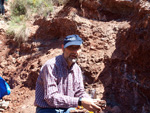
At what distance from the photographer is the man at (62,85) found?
183cm

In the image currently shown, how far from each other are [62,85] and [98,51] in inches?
115

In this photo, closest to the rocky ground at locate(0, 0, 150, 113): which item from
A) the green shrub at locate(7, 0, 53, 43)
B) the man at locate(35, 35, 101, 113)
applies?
the green shrub at locate(7, 0, 53, 43)

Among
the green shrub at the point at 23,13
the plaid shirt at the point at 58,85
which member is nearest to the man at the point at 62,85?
the plaid shirt at the point at 58,85

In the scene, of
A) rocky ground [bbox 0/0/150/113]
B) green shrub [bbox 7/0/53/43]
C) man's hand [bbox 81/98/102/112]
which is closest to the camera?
man's hand [bbox 81/98/102/112]

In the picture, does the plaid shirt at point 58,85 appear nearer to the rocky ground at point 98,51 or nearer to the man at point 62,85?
the man at point 62,85

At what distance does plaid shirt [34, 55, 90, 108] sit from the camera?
1831 millimetres

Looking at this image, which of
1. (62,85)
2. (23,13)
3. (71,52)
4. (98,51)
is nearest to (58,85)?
(62,85)

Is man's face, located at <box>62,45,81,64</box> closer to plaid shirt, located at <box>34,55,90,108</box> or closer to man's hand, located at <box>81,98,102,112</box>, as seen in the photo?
plaid shirt, located at <box>34,55,90,108</box>

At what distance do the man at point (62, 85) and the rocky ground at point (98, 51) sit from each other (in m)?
1.74

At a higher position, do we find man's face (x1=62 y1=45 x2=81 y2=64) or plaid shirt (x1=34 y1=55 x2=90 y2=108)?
man's face (x1=62 y1=45 x2=81 y2=64)

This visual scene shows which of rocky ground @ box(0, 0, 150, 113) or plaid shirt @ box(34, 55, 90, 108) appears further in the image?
rocky ground @ box(0, 0, 150, 113)

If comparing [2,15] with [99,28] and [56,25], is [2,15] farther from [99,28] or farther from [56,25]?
[99,28]

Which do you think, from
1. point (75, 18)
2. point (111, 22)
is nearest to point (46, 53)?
point (75, 18)

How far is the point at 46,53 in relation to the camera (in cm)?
533
